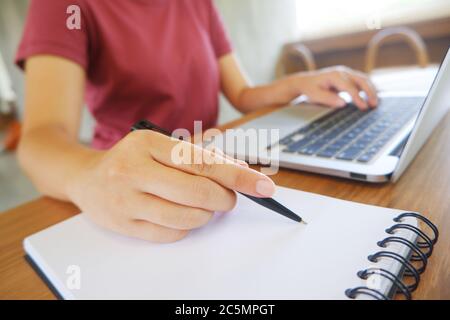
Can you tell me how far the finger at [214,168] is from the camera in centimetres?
25

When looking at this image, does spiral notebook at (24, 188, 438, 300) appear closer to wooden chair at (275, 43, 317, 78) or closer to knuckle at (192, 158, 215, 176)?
knuckle at (192, 158, 215, 176)

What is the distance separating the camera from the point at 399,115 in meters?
0.46

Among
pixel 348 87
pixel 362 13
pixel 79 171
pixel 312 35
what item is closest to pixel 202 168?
pixel 79 171

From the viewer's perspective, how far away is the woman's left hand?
0.53m

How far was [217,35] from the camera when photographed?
0.84 meters

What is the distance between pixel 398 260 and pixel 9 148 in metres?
3.26

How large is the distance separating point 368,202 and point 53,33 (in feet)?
1.68

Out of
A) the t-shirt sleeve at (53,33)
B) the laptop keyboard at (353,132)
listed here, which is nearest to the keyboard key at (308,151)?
the laptop keyboard at (353,132)

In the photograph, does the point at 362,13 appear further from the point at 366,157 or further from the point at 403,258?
the point at 403,258

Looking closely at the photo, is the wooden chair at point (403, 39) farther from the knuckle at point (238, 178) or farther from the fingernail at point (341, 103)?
the knuckle at point (238, 178)

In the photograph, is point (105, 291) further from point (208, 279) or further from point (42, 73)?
point (42, 73)

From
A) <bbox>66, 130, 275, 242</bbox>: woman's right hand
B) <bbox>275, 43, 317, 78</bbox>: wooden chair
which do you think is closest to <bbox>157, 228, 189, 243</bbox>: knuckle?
<bbox>66, 130, 275, 242</bbox>: woman's right hand

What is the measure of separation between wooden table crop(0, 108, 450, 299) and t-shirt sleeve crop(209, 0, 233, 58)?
0.58 meters

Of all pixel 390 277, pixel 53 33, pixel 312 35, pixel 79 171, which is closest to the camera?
pixel 390 277
